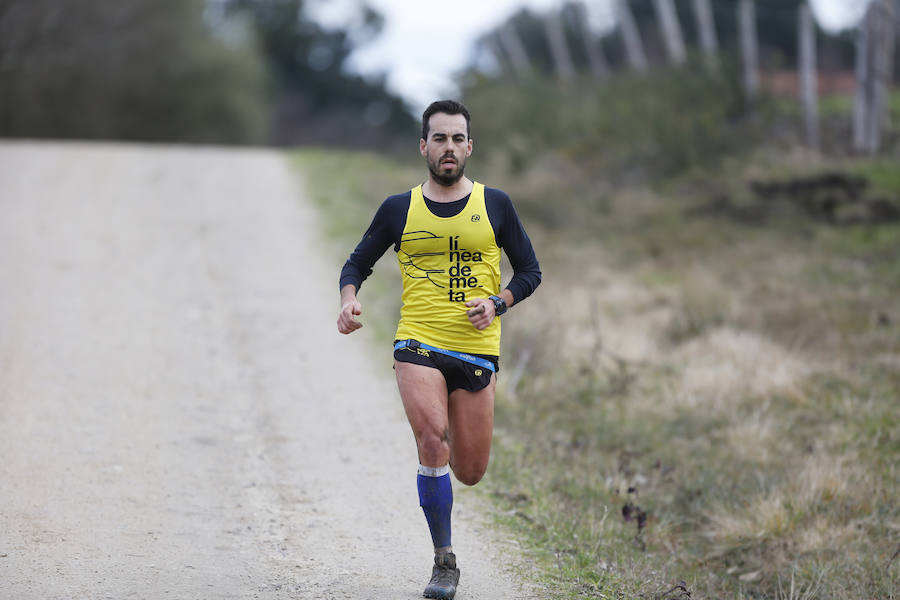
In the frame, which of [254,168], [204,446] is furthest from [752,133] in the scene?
[204,446]

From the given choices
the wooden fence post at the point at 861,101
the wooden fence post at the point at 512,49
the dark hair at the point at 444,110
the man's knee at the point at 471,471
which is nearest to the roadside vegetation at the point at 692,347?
the wooden fence post at the point at 861,101

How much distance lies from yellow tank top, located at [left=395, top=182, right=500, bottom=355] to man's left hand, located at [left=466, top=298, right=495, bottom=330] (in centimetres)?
14

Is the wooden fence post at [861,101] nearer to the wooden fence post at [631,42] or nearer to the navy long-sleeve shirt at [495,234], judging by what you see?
the wooden fence post at [631,42]

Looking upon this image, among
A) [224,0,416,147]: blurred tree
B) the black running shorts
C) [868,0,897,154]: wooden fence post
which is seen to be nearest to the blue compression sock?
the black running shorts

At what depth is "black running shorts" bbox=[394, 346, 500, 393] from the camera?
14.3 feet

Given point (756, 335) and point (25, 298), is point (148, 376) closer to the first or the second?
point (25, 298)

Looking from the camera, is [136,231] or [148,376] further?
[136,231]

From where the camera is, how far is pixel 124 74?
3375 centimetres

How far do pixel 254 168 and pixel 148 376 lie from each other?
11.5 metres

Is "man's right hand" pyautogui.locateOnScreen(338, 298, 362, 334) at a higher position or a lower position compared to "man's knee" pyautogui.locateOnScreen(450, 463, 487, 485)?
higher

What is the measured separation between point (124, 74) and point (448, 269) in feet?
107

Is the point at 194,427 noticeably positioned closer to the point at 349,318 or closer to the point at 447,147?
the point at 349,318

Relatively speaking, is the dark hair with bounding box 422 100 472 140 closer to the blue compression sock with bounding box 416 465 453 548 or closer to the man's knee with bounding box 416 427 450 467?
the man's knee with bounding box 416 427 450 467

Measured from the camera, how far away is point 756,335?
10.2 meters
